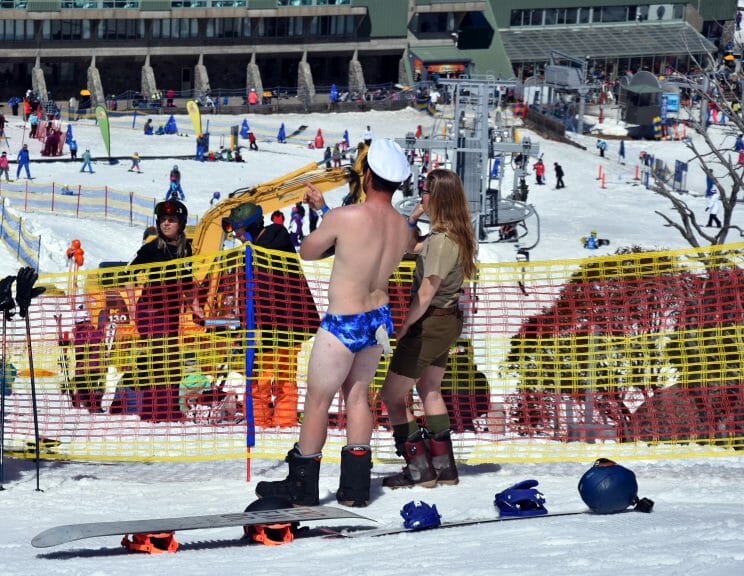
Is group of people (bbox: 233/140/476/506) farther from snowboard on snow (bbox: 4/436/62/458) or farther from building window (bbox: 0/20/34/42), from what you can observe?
building window (bbox: 0/20/34/42)

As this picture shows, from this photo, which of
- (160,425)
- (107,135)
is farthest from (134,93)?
(160,425)

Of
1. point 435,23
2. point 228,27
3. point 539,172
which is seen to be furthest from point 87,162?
point 435,23

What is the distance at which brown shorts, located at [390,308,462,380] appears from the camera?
312 inches

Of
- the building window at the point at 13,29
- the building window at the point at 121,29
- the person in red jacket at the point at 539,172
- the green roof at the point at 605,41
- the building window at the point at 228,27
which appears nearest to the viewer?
the person in red jacket at the point at 539,172

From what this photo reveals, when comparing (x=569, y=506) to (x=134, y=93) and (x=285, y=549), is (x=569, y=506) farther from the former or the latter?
(x=134, y=93)

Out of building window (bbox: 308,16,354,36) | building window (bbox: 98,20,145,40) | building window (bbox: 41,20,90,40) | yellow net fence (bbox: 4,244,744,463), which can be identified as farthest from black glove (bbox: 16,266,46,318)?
building window (bbox: 308,16,354,36)

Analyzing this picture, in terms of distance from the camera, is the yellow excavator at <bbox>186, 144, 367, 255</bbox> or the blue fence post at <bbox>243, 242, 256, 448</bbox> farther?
the yellow excavator at <bbox>186, 144, 367, 255</bbox>

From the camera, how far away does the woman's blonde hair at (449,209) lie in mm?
7805

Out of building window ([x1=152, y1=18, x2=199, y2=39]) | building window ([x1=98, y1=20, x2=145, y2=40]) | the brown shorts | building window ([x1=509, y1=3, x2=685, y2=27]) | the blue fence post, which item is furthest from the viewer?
building window ([x1=509, y1=3, x2=685, y2=27])

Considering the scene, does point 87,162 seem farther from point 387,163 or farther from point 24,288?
point 387,163

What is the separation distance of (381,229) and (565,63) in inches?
2514

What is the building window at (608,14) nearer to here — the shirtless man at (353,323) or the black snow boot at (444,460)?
the black snow boot at (444,460)

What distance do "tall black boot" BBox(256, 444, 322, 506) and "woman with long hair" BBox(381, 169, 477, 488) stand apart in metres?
0.66

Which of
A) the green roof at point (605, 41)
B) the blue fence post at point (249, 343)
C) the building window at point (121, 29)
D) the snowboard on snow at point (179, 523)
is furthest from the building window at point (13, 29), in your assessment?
the snowboard on snow at point (179, 523)
